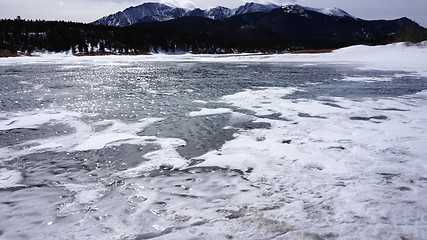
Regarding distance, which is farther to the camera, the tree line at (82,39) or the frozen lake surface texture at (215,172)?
the tree line at (82,39)

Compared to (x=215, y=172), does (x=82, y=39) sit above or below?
above

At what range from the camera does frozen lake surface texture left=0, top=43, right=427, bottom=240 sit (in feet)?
9.20

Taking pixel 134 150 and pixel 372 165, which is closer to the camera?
pixel 372 165

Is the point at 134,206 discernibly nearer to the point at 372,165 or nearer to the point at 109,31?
the point at 372,165

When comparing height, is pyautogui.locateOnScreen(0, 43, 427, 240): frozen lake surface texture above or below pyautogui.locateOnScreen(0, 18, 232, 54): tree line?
below

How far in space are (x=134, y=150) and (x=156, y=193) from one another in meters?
1.85

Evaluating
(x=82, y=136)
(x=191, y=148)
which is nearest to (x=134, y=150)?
(x=191, y=148)

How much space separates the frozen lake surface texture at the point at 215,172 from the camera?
2.80m

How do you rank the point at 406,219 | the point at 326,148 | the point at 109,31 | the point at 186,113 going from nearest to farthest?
the point at 406,219
the point at 326,148
the point at 186,113
the point at 109,31

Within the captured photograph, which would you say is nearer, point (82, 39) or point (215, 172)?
point (215, 172)

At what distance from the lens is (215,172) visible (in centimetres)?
418

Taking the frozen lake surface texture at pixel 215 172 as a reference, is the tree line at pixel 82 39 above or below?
above

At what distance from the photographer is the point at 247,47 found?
155 m

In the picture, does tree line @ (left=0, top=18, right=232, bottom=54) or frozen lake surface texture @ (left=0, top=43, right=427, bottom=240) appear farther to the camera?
tree line @ (left=0, top=18, right=232, bottom=54)
